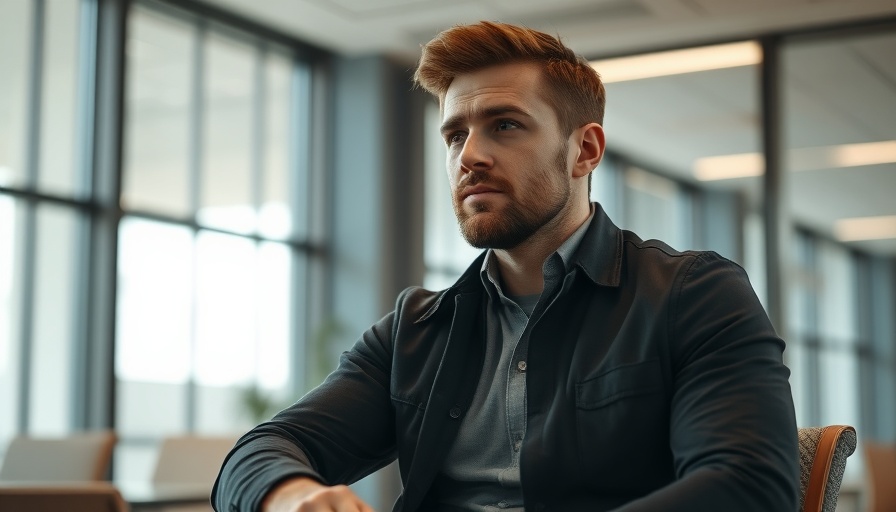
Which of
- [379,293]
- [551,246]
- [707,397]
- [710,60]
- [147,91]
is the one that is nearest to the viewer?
[707,397]

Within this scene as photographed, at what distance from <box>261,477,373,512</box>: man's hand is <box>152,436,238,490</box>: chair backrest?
2794 mm

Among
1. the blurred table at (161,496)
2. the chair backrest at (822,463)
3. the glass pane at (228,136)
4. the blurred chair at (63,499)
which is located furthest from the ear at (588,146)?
the glass pane at (228,136)

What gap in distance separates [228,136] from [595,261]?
18.1 ft

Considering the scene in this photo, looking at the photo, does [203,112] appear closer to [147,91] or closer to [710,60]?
[147,91]

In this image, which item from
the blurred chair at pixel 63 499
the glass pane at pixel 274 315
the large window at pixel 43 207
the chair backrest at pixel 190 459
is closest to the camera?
the blurred chair at pixel 63 499

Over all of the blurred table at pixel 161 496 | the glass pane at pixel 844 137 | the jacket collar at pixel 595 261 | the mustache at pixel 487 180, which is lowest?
the blurred table at pixel 161 496

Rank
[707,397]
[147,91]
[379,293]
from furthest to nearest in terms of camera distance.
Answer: [379,293] → [147,91] → [707,397]

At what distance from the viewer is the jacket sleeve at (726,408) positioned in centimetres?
120

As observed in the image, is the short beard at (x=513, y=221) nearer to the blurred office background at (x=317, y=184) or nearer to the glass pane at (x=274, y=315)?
the blurred office background at (x=317, y=184)

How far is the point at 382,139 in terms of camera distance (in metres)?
7.34

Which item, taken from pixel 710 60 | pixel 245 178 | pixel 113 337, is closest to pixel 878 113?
pixel 710 60

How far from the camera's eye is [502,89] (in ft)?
5.09

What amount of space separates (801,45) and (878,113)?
0.62 metres

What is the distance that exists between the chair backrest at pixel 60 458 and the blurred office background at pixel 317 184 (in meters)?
1.32
